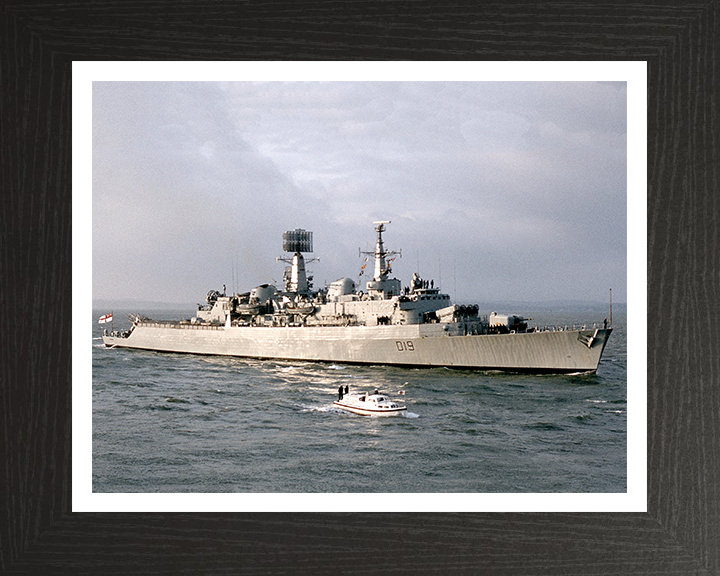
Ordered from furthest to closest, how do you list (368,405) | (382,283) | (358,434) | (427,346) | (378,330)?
(382,283) → (378,330) → (427,346) → (368,405) → (358,434)

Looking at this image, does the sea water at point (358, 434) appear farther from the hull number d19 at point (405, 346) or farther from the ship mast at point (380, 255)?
the ship mast at point (380, 255)

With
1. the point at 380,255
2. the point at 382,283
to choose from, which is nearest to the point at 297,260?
the point at 382,283

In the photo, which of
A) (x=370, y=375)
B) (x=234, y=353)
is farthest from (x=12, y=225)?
(x=234, y=353)

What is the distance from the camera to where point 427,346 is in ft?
27.7

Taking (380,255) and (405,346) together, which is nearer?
(380,255)

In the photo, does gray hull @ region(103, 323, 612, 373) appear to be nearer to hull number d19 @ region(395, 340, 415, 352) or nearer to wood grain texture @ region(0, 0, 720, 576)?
hull number d19 @ region(395, 340, 415, 352)

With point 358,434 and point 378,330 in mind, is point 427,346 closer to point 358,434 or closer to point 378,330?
point 378,330

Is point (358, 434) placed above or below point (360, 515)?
below

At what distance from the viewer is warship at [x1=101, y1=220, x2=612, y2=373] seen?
8.14 metres

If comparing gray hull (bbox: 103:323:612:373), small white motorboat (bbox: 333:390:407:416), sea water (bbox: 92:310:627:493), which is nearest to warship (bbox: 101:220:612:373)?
gray hull (bbox: 103:323:612:373)

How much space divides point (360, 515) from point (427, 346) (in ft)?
18.8

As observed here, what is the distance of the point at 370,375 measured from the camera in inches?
321

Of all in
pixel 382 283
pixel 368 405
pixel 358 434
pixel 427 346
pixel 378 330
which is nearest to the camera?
pixel 358 434

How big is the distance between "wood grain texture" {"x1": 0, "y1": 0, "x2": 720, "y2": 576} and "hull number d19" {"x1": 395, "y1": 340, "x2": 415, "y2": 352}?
5702 millimetres
